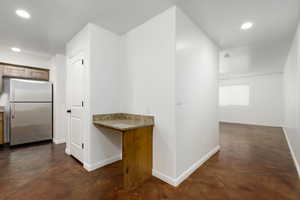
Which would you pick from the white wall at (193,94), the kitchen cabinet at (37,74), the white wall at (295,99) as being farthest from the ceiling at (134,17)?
the kitchen cabinet at (37,74)

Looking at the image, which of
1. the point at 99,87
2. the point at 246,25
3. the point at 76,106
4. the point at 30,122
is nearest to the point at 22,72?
the point at 30,122

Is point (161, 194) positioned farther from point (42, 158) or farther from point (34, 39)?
point (34, 39)

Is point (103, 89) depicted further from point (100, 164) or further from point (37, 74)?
point (37, 74)

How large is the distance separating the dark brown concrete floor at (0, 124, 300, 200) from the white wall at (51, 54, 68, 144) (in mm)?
834

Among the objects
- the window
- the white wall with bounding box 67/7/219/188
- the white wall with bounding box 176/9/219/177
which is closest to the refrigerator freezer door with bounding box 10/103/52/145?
the white wall with bounding box 67/7/219/188

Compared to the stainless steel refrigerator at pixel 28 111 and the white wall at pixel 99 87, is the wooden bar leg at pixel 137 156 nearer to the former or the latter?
the white wall at pixel 99 87

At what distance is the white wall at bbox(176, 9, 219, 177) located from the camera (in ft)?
6.27

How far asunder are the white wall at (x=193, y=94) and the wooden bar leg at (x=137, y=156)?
0.46 metres

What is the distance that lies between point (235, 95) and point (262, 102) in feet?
3.91

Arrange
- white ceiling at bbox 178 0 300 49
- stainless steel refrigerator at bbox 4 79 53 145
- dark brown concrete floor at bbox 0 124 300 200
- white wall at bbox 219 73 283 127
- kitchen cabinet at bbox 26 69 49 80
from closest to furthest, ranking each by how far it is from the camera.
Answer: dark brown concrete floor at bbox 0 124 300 200 < white ceiling at bbox 178 0 300 49 < stainless steel refrigerator at bbox 4 79 53 145 < kitchen cabinet at bbox 26 69 49 80 < white wall at bbox 219 73 283 127

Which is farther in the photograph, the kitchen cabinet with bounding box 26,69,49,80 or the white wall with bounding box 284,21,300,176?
the kitchen cabinet with bounding box 26,69,49,80

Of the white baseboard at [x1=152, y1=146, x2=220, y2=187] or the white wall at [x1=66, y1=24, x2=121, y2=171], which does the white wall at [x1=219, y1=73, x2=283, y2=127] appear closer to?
the white baseboard at [x1=152, y1=146, x2=220, y2=187]

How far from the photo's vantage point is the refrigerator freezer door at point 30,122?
3301mm

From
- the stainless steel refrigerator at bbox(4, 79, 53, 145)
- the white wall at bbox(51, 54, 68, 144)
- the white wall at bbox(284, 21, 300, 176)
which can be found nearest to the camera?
the white wall at bbox(284, 21, 300, 176)
